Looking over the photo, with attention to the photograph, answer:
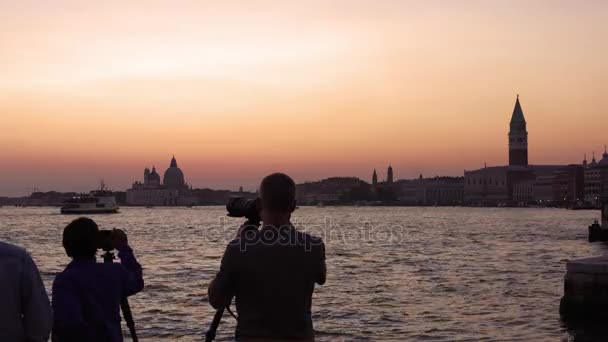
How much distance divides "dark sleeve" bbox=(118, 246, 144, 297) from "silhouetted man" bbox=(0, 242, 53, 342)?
3.70ft

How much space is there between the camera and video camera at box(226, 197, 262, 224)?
4230 mm

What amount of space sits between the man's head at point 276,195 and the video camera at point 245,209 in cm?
29

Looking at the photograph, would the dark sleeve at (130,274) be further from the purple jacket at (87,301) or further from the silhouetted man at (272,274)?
the silhouetted man at (272,274)

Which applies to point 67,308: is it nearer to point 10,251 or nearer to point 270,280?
point 10,251

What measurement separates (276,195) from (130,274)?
1.40 metres

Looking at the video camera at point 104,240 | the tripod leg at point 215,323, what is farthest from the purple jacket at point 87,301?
the tripod leg at point 215,323

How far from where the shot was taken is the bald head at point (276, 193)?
3834mm

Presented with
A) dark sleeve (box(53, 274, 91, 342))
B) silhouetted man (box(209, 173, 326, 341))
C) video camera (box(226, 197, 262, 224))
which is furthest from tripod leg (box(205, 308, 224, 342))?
dark sleeve (box(53, 274, 91, 342))

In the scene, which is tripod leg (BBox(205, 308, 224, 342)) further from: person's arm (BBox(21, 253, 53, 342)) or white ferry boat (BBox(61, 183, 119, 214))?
white ferry boat (BBox(61, 183, 119, 214))

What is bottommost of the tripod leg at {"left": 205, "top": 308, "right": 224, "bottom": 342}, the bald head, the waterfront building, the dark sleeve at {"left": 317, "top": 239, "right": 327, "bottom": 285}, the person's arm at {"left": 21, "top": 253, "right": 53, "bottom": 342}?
the tripod leg at {"left": 205, "top": 308, "right": 224, "bottom": 342}

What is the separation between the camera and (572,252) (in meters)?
40.6

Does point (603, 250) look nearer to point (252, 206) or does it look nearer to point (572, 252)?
point (572, 252)

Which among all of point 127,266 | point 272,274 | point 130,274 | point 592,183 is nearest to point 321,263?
point 272,274

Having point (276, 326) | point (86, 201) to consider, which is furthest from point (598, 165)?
point (276, 326)
